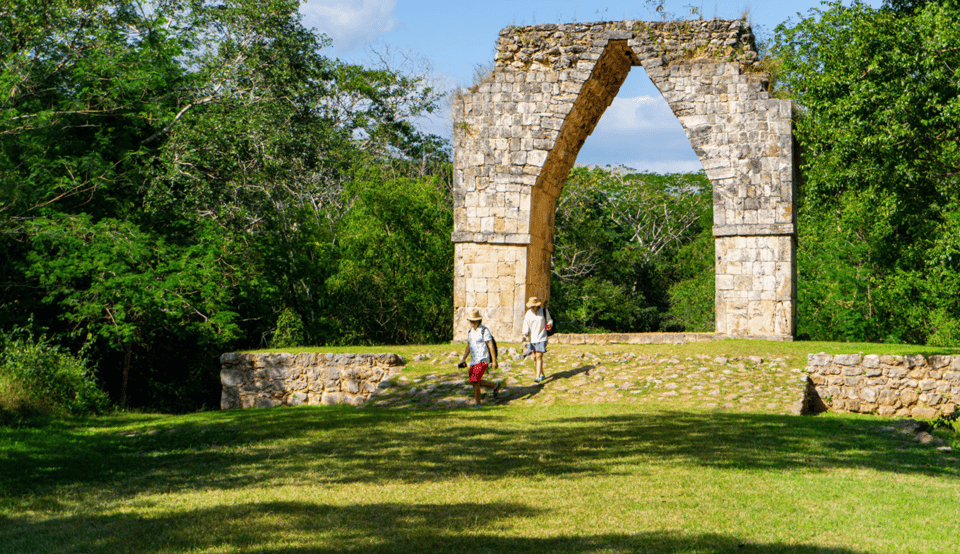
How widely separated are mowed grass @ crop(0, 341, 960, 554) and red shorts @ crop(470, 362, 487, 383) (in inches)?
40.4

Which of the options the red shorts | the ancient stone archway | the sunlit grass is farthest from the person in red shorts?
the ancient stone archway

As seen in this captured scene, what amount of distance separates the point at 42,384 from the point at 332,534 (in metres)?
9.43

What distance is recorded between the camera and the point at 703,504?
4.89 metres

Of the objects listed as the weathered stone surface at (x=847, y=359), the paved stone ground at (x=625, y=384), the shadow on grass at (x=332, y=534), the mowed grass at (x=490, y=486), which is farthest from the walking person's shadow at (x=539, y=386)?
the shadow on grass at (x=332, y=534)

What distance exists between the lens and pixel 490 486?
544 centimetres

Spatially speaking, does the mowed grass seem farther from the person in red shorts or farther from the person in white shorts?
the person in white shorts

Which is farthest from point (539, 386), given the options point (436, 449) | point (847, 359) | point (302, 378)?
point (436, 449)

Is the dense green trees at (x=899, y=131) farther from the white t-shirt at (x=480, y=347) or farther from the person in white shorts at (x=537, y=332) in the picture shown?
the white t-shirt at (x=480, y=347)

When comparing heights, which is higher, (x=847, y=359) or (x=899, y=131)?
(x=899, y=131)

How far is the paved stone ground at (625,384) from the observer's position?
10.2m

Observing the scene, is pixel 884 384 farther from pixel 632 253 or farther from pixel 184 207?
pixel 632 253

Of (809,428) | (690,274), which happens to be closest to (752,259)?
(809,428)

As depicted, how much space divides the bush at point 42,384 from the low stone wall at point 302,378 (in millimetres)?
2045

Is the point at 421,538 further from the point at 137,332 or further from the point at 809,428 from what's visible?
the point at 137,332
